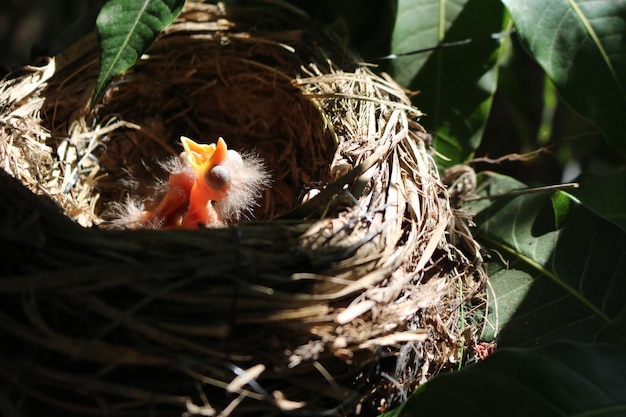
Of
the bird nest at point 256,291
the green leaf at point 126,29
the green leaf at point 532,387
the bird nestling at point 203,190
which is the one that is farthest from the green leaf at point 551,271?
the green leaf at point 126,29

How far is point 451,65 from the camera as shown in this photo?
4.66 ft

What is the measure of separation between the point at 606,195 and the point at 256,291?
891 millimetres

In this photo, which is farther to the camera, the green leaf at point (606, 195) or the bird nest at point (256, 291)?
the green leaf at point (606, 195)

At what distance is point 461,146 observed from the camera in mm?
1396

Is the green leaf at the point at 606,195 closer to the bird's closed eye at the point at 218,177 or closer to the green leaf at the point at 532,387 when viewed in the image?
the green leaf at the point at 532,387

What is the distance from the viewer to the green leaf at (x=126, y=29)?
3.85 feet

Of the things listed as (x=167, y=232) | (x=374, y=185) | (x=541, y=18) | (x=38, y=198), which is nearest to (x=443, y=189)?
(x=374, y=185)

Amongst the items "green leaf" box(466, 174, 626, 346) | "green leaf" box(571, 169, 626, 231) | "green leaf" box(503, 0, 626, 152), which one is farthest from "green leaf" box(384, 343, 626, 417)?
"green leaf" box(571, 169, 626, 231)

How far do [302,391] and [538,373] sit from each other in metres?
0.31

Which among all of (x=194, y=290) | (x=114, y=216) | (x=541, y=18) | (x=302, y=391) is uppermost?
(x=541, y=18)

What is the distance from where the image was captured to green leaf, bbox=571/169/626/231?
1417 millimetres

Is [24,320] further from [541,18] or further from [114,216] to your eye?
[541,18]

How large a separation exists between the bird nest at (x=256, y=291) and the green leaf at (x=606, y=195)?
0.38 m

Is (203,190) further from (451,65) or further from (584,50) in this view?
(584,50)
